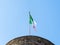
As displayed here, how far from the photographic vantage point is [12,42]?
139ft

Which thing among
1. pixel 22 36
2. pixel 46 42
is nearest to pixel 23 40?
pixel 22 36

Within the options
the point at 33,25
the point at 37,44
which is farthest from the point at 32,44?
the point at 33,25

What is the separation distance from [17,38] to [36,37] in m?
3.33

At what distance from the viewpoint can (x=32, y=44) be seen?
41.7 m

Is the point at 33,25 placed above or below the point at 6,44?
above

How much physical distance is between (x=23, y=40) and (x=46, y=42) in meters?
3.99

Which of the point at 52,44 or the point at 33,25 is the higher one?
the point at 33,25

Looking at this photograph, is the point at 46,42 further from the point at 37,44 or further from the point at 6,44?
the point at 6,44

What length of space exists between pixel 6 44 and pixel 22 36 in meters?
3.32

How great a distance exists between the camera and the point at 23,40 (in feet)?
138

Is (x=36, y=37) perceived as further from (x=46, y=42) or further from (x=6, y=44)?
(x=6, y=44)

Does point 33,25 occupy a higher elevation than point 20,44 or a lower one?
higher

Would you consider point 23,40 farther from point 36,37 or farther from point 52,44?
point 52,44

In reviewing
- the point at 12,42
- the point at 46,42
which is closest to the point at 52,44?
the point at 46,42
